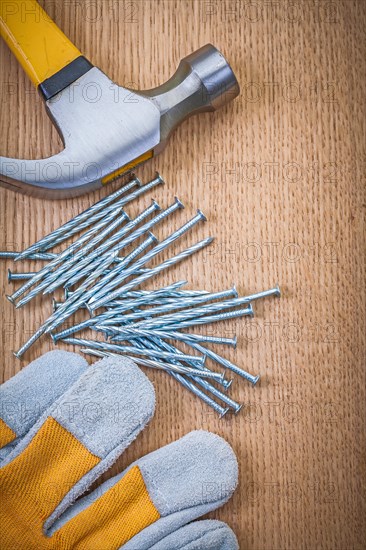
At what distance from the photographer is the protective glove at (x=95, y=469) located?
43.1 inches

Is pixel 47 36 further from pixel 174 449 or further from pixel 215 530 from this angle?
pixel 215 530

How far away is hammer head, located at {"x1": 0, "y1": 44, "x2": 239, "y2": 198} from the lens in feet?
3.51

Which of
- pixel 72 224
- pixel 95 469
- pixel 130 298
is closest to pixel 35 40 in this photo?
pixel 72 224

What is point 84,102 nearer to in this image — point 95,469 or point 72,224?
point 72,224

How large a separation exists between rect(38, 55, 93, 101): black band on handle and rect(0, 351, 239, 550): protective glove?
475 millimetres

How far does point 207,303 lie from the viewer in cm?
118

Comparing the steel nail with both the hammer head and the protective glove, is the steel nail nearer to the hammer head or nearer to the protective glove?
the hammer head

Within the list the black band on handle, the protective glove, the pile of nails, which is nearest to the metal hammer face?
the black band on handle

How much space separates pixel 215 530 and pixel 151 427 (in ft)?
0.72

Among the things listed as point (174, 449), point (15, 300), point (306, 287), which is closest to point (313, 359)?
point (306, 287)

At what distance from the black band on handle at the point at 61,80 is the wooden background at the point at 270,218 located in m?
0.11

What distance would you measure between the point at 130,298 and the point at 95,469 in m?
0.32

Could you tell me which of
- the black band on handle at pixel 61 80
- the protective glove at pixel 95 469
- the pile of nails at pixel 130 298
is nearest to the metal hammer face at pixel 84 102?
the black band on handle at pixel 61 80

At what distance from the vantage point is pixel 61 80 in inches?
42.3
